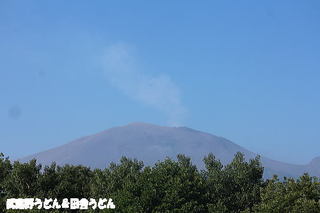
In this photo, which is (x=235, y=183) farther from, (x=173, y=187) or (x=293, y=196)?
(x=293, y=196)

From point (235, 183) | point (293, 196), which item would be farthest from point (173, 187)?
point (293, 196)

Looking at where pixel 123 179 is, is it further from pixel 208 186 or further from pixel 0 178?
pixel 0 178

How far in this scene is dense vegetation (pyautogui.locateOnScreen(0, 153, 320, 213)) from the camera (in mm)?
54750

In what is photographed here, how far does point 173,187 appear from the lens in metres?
57.6

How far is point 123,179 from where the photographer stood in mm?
62875

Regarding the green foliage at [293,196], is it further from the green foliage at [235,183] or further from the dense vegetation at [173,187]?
the green foliage at [235,183]

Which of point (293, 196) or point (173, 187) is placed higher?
point (173, 187)

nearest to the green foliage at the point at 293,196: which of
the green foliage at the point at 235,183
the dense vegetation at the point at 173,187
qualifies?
the dense vegetation at the point at 173,187

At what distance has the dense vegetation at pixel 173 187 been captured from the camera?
54750 mm

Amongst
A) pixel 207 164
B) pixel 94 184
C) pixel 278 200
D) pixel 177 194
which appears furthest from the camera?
pixel 207 164

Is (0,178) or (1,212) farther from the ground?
(0,178)

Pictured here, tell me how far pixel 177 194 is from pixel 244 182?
1265 centimetres

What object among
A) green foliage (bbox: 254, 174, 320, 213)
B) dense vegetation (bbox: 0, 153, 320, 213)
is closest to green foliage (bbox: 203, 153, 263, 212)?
dense vegetation (bbox: 0, 153, 320, 213)

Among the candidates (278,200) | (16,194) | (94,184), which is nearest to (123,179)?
(94,184)
